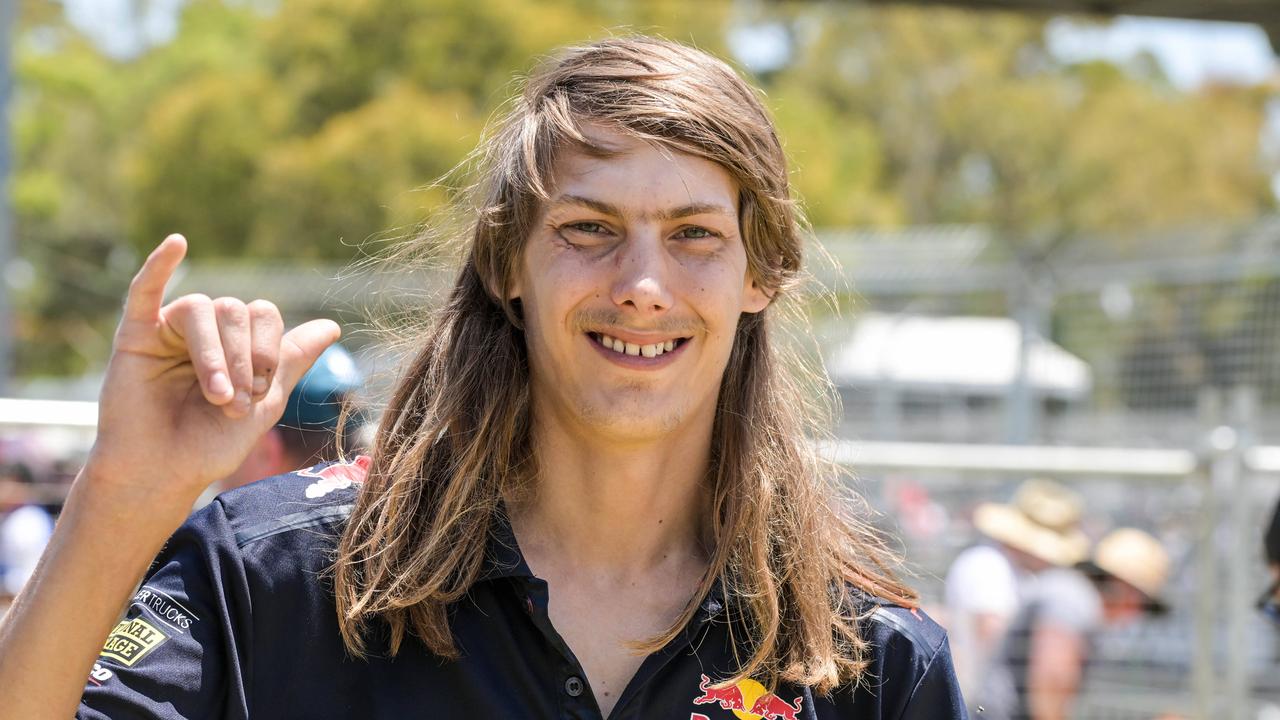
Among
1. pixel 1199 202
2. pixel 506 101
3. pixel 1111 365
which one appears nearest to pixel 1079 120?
pixel 1199 202

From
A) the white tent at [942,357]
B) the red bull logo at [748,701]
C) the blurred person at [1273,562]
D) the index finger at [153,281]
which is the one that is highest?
the white tent at [942,357]

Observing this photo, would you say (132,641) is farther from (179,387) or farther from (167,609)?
(179,387)

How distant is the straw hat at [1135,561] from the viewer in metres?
6.90

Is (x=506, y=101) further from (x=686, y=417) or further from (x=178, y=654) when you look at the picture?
(x=178, y=654)

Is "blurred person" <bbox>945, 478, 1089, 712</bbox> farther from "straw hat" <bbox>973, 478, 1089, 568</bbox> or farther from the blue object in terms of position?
the blue object

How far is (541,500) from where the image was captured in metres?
2.52

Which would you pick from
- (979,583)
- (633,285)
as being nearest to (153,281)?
(633,285)

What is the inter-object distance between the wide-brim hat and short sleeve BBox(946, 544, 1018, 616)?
1.08 meters

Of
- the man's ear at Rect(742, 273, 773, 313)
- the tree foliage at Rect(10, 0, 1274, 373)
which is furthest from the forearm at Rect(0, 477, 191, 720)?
the tree foliage at Rect(10, 0, 1274, 373)

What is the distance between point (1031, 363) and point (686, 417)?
6423mm

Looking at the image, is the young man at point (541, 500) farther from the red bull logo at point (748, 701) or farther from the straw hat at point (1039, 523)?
the straw hat at point (1039, 523)

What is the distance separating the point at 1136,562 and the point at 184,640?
18.8 ft

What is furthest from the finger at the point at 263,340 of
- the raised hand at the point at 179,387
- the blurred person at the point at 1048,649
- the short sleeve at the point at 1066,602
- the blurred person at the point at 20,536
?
the short sleeve at the point at 1066,602

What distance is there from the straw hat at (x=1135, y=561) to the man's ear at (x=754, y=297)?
479 centimetres
